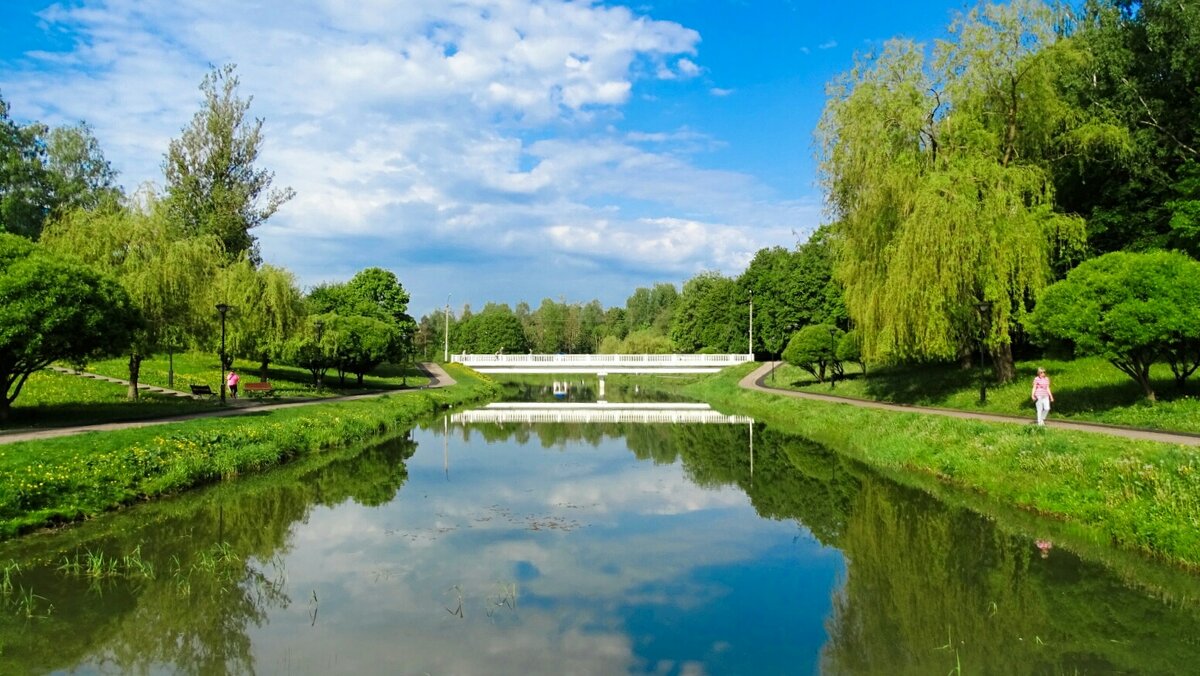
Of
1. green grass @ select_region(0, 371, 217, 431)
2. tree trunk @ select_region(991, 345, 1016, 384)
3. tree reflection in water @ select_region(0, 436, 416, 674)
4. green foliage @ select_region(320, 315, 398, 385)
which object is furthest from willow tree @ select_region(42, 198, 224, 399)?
tree trunk @ select_region(991, 345, 1016, 384)

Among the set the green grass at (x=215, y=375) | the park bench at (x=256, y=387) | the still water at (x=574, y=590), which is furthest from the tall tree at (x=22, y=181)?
the still water at (x=574, y=590)

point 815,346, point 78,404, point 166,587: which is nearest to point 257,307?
point 78,404

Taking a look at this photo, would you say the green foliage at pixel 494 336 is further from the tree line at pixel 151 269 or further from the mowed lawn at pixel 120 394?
the mowed lawn at pixel 120 394

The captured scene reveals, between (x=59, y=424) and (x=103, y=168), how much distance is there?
47425 millimetres

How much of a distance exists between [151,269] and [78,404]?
5.53m

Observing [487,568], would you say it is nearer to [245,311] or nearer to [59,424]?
[59,424]

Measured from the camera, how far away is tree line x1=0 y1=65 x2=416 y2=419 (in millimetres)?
18906

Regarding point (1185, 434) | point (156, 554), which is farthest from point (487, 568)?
point (1185, 434)

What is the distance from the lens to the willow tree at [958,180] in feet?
80.0

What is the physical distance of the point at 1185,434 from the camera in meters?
16.8

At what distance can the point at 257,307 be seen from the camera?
1407 inches

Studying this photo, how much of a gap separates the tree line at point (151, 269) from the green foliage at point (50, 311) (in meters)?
0.04

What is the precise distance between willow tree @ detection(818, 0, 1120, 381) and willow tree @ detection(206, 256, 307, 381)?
27211 mm

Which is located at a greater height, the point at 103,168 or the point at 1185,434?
the point at 103,168
